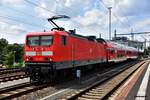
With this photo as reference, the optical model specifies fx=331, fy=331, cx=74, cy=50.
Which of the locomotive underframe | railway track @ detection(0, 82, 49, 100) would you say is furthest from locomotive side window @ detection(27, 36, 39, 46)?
railway track @ detection(0, 82, 49, 100)

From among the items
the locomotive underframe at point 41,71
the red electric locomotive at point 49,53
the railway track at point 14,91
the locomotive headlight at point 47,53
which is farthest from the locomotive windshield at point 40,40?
the railway track at point 14,91

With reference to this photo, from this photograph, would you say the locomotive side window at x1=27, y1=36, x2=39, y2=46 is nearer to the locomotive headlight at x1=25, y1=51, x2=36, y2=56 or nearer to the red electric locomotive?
the red electric locomotive

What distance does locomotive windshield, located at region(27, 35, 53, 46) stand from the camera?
63.0 ft

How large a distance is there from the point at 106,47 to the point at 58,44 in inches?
699

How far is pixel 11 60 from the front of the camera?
43281mm

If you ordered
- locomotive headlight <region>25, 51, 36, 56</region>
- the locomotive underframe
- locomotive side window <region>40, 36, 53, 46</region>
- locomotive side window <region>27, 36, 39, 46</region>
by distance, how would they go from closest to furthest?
the locomotive underframe < locomotive side window <region>40, 36, 53, 46</region> < locomotive headlight <region>25, 51, 36, 56</region> < locomotive side window <region>27, 36, 39, 46</region>

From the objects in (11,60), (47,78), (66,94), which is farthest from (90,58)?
(11,60)

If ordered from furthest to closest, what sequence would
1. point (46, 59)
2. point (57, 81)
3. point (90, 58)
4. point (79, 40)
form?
1. point (90, 58)
2. point (79, 40)
3. point (57, 81)
4. point (46, 59)

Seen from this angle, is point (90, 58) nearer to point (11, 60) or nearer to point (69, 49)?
point (69, 49)

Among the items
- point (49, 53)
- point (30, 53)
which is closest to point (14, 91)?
point (49, 53)

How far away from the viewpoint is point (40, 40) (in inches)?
771

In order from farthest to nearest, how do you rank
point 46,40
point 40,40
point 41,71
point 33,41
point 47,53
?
point 33,41 → point 40,40 → point 46,40 → point 47,53 → point 41,71

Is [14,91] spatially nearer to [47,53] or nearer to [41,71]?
[41,71]

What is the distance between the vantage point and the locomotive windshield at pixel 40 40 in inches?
755
